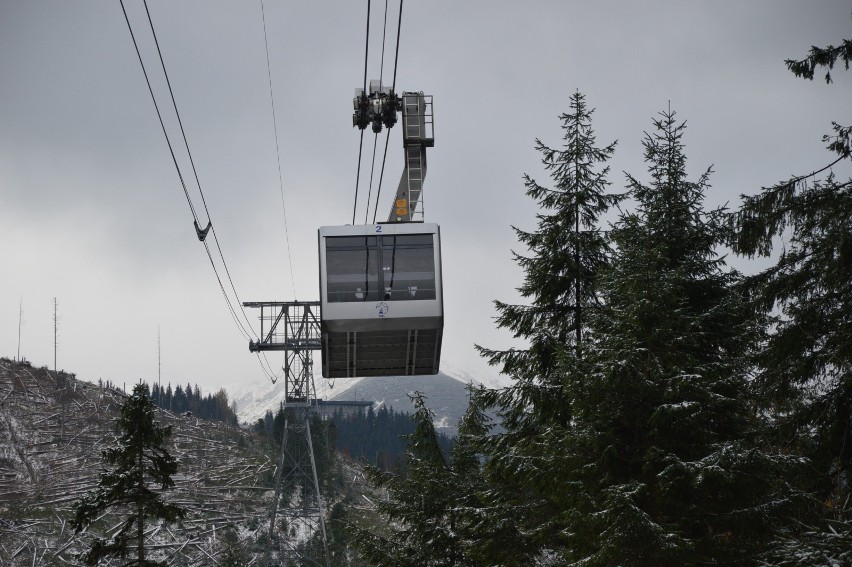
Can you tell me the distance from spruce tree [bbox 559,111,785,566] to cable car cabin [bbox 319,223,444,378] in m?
7.32

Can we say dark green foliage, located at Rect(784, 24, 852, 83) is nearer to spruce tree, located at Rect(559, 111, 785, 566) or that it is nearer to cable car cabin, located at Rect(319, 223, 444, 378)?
spruce tree, located at Rect(559, 111, 785, 566)

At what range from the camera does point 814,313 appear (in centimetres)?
1677

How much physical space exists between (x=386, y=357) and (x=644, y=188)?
29.2 ft

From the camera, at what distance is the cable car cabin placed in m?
27.0

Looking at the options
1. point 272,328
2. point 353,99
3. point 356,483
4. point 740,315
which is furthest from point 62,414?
point 740,315

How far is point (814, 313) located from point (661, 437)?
10.6ft

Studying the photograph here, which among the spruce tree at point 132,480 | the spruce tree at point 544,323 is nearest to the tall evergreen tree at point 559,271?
the spruce tree at point 544,323

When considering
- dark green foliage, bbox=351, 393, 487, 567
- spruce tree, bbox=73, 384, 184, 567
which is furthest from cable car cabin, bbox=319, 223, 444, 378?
spruce tree, bbox=73, 384, 184, 567

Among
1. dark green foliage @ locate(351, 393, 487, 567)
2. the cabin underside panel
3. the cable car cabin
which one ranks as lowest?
dark green foliage @ locate(351, 393, 487, 567)

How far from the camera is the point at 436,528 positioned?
29.3 m

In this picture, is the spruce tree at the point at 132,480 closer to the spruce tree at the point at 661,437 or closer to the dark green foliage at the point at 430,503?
the dark green foliage at the point at 430,503

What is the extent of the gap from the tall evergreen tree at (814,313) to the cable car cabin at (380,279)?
10.7 metres

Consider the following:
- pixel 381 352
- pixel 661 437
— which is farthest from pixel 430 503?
pixel 661 437

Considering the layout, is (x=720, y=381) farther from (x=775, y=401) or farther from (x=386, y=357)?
(x=386, y=357)
